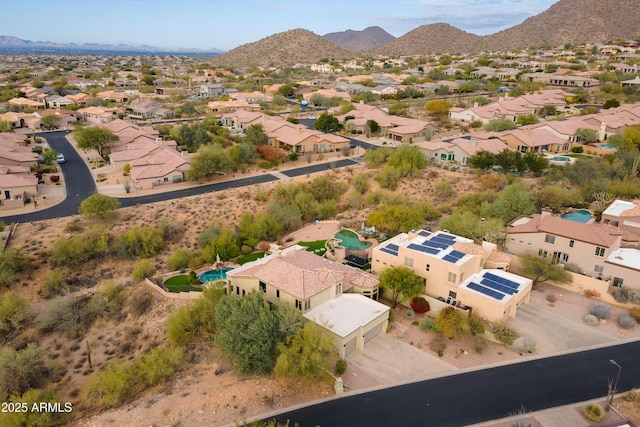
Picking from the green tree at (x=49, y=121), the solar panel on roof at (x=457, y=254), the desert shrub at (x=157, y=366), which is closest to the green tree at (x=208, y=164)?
the desert shrub at (x=157, y=366)

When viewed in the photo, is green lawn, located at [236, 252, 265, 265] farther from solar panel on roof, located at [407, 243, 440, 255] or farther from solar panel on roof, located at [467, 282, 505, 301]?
solar panel on roof, located at [467, 282, 505, 301]

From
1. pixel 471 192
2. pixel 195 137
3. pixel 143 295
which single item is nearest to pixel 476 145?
pixel 471 192

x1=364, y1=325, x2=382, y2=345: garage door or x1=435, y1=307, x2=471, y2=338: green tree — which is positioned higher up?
x1=435, y1=307, x2=471, y2=338: green tree

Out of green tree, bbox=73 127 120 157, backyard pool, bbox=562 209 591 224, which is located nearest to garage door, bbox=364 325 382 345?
backyard pool, bbox=562 209 591 224

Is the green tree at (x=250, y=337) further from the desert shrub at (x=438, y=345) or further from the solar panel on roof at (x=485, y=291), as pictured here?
the solar panel on roof at (x=485, y=291)

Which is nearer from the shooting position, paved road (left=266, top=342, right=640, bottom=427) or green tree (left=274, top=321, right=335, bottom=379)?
paved road (left=266, top=342, right=640, bottom=427)

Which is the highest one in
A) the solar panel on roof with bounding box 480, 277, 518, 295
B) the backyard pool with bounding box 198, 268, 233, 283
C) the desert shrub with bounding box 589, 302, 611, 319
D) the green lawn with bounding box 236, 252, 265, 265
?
the solar panel on roof with bounding box 480, 277, 518, 295

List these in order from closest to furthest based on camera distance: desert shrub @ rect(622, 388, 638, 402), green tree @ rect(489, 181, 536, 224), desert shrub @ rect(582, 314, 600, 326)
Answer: desert shrub @ rect(622, 388, 638, 402) < desert shrub @ rect(582, 314, 600, 326) < green tree @ rect(489, 181, 536, 224)
